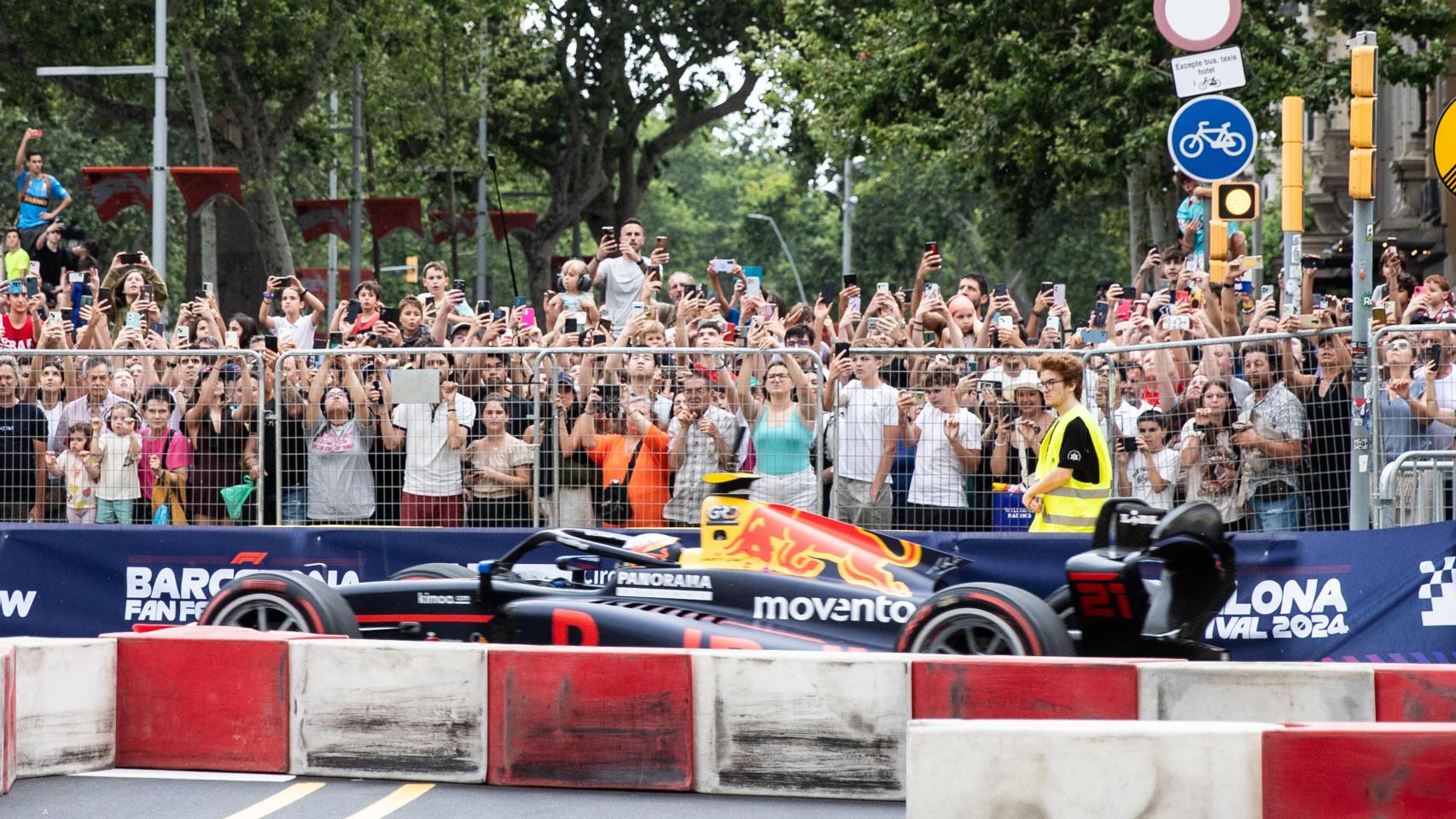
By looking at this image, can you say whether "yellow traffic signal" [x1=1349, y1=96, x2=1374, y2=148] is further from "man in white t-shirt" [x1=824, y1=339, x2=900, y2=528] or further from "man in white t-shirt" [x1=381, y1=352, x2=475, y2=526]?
"man in white t-shirt" [x1=381, y1=352, x2=475, y2=526]

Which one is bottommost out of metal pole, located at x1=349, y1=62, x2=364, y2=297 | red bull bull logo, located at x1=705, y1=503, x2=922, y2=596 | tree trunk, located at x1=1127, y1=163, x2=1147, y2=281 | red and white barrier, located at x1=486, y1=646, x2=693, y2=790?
red and white barrier, located at x1=486, y1=646, x2=693, y2=790

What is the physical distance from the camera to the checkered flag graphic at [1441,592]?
8867 mm

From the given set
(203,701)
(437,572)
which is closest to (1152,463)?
(437,572)

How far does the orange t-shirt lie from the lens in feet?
36.4

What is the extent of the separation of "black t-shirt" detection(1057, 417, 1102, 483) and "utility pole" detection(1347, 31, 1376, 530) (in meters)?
1.33

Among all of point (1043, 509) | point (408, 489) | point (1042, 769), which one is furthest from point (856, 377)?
point (1042, 769)

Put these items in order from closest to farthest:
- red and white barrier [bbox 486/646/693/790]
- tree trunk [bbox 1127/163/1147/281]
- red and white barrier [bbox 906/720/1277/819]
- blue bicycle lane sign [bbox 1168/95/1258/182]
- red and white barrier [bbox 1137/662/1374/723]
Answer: red and white barrier [bbox 906/720/1277/819] → red and white barrier [bbox 1137/662/1374/723] → red and white barrier [bbox 486/646/693/790] → blue bicycle lane sign [bbox 1168/95/1258/182] → tree trunk [bbox 1127/163/1147/281]

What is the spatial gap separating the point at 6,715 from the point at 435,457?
14.4 ft

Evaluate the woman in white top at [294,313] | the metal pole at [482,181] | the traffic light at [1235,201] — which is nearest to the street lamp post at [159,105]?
the metal pole at [482,181]

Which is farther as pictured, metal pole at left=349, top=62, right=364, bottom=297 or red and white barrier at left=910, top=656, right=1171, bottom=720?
metal pole at left=349, top=62, right=364, bottom=297

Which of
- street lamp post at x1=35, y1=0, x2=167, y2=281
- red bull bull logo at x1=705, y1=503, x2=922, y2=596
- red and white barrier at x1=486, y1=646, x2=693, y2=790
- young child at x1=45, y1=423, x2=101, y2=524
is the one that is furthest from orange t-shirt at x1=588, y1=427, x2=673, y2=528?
street lamp post at x1=35, y1=0, x2=167, y2=281

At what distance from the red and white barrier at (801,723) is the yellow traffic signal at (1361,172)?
4241 millimetres

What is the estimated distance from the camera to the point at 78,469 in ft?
38.8

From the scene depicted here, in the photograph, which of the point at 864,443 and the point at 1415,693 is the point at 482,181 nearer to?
the point at 864,443
